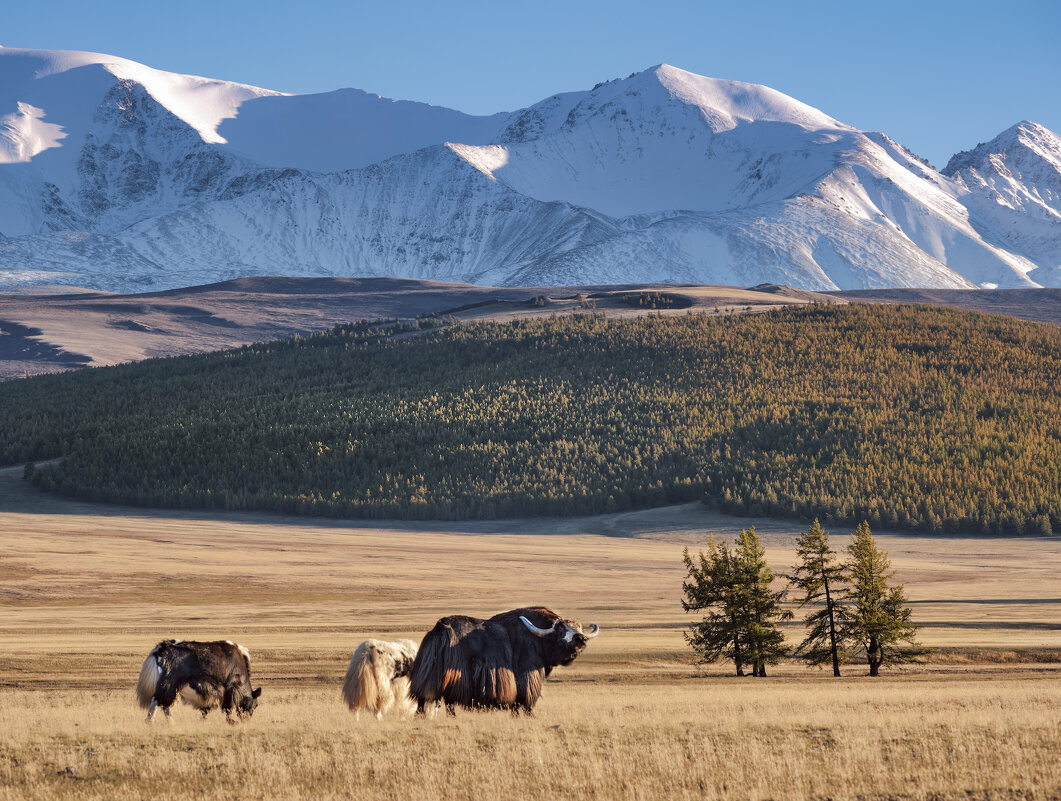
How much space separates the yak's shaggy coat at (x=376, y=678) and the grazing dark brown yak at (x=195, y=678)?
202 cm

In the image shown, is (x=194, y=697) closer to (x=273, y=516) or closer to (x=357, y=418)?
(x=273, y=516)

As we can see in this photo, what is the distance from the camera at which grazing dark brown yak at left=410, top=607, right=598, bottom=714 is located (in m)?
19.2

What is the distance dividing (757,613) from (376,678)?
15792 millimetres

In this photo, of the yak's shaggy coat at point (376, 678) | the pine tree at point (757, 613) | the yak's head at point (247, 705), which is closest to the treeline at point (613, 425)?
the pine tree at point (757, 613)

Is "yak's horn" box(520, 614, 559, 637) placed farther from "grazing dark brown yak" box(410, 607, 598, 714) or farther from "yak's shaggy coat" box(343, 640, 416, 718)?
"yak's shaggy coat" box(343, 640, 416, 718)

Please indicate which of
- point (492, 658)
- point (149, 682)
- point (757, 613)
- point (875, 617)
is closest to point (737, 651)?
point (757, 613)

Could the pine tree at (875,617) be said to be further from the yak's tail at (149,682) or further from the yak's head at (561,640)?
the yak's tail at (149,682)

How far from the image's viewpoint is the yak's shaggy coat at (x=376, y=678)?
19.4m

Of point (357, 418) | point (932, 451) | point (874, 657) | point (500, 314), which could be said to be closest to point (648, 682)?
point (874, 657)

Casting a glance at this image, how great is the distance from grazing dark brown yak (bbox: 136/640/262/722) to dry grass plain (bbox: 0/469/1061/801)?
401 millimetres

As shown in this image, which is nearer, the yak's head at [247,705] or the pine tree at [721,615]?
the yak's head at [247,705]

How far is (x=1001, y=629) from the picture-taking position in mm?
40594

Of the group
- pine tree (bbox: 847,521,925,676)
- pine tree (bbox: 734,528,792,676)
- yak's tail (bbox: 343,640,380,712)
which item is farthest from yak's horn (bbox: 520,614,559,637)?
pine tree (bbox: 847,521,925,676)

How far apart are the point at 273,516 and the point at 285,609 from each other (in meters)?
47.8
